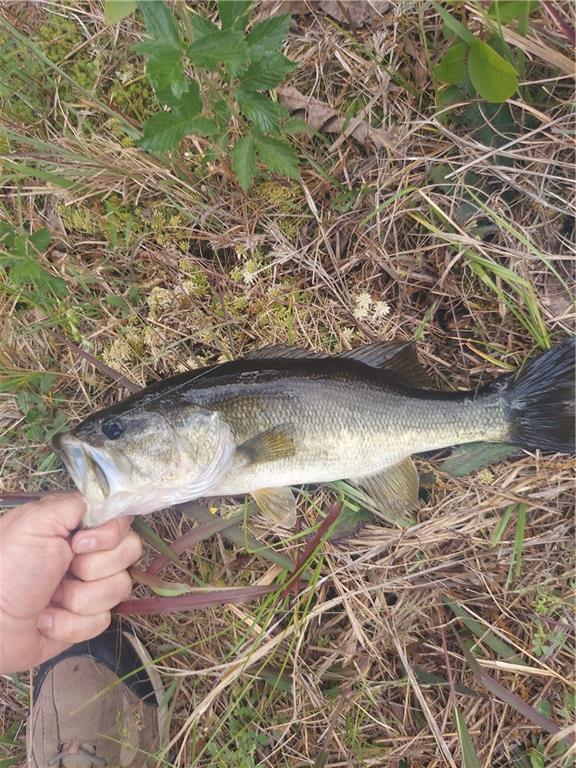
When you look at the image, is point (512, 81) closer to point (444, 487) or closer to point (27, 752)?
point (444, 487)

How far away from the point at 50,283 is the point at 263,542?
5.12 feet

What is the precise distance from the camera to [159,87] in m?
1.76

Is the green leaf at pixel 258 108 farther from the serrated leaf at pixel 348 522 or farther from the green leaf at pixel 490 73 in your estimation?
the serrated leaf at pixel 348 522

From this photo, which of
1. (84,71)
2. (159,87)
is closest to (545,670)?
(159,87)

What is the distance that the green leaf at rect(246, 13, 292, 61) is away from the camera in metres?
1.79

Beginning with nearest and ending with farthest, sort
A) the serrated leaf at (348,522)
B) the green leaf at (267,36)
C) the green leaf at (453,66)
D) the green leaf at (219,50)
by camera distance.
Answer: the green leaf at (219,50) < the green leaf at (267,36) < the green leaf at (453,66) < the serrated leaf at (348,522)

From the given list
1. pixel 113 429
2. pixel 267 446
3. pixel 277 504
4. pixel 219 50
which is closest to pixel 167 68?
pixel 219 50

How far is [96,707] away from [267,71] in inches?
116

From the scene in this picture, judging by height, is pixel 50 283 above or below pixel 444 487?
above

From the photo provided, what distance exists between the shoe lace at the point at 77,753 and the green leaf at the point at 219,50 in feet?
9.99

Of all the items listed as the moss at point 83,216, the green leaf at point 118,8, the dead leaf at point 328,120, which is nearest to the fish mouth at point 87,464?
the moss at point 83,216

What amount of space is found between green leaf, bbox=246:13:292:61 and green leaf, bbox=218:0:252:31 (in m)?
0.05

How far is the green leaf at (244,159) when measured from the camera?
207 cm

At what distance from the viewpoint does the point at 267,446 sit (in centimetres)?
216
